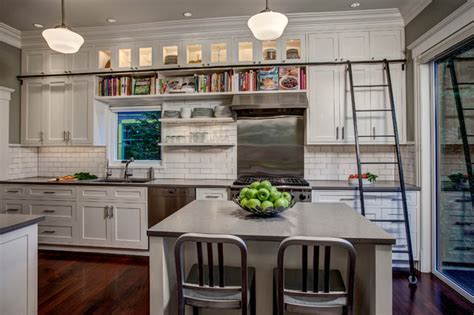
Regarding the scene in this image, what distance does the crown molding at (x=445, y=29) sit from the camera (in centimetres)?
236

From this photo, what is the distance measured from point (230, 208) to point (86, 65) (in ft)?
10.8


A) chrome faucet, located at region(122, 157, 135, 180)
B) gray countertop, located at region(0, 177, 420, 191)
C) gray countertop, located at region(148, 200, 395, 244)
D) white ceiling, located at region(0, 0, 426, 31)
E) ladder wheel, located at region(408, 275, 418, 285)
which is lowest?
ladder wheel, located at region(408, 275, 418, 285)

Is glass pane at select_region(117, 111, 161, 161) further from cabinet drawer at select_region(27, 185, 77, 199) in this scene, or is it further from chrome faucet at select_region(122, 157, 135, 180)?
cabinet drawer at select_region(27, 185, 77, 199)

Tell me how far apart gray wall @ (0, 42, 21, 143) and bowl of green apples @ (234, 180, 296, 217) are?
398 cm

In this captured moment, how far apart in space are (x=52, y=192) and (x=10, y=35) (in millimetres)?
2293

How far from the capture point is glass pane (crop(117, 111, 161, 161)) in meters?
4.30

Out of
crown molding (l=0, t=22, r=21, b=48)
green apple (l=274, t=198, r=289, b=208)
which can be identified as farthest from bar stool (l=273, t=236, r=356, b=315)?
crown molding (l=0, t=22, r=21, b=48)

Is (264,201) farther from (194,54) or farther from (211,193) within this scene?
(194,54)

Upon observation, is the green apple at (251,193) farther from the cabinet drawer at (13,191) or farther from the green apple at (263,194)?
the cabinet drawer at (13,191)

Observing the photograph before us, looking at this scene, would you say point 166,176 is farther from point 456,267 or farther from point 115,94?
point 456,267

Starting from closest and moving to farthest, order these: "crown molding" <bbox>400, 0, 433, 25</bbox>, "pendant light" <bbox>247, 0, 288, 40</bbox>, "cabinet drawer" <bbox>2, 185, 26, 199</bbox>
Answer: "pendant light" <bbox>247, 0, 288, 40</bbox>
"crown molding" <bbox>400, 0, 433, 25</bbox>
"cabinet drawer" <bbox>2, 185, 26, 199</bbox>

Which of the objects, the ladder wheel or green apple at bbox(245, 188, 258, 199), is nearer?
green apple at bbox(245, 188, 258, 199)

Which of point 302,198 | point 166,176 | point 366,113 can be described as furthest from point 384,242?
point 166,176

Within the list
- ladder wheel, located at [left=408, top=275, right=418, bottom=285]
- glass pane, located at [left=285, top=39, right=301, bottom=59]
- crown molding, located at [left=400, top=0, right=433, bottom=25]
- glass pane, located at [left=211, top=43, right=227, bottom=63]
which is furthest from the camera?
glass pane, located at [left=211, top=43, right=227, bottom=63]
